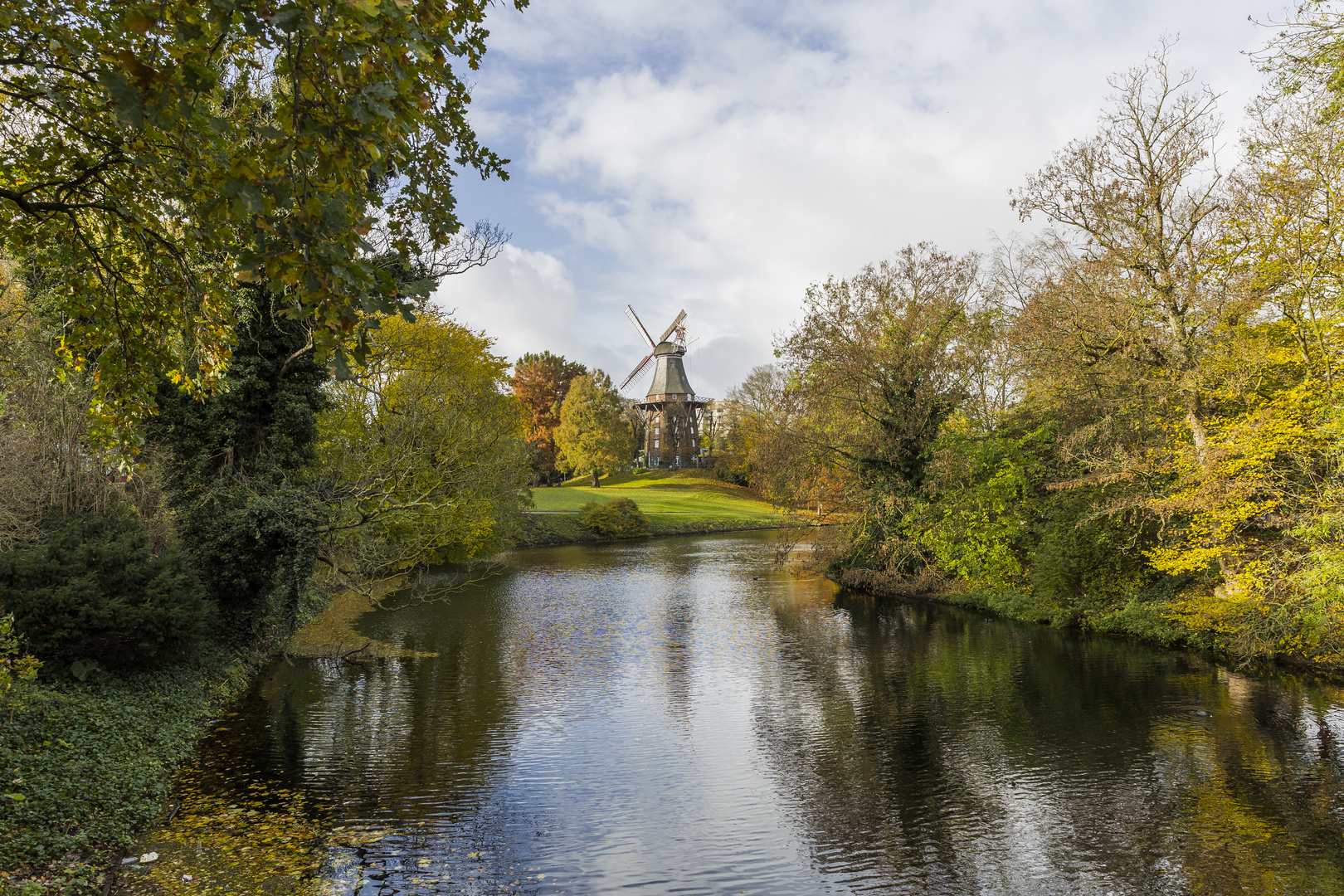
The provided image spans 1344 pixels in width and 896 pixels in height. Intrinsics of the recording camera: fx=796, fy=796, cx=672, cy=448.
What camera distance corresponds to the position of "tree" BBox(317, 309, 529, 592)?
16094 mm

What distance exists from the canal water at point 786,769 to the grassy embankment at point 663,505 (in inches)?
882

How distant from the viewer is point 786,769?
34.4 feet

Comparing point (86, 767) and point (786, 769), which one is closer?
point (86, 767)

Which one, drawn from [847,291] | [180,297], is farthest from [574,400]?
[180,297]

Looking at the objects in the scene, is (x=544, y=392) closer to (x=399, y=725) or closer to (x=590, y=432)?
(x=590, y=432)

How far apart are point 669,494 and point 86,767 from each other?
54591 mm

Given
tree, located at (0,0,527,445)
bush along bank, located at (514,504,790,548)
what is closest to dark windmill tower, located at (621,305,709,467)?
bush along bank, located at (514,504,790,548)

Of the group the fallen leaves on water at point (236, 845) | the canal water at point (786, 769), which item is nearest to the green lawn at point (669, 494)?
the canal water at point (786, 769)

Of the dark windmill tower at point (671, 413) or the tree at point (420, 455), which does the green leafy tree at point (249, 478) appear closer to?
the tree at point (420, 455)

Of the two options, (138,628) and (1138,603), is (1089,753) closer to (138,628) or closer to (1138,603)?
(1138,603)

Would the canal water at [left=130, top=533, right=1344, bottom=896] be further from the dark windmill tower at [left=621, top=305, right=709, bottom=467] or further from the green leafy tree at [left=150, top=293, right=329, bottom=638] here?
the dark windmill tower at [left=621, top=305, right=709, bottom=467]

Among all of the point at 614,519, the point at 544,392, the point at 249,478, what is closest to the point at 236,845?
the point at 249,478

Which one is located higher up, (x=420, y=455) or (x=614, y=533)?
(x=420, y=455)

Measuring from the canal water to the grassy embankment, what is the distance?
22.4 meters
